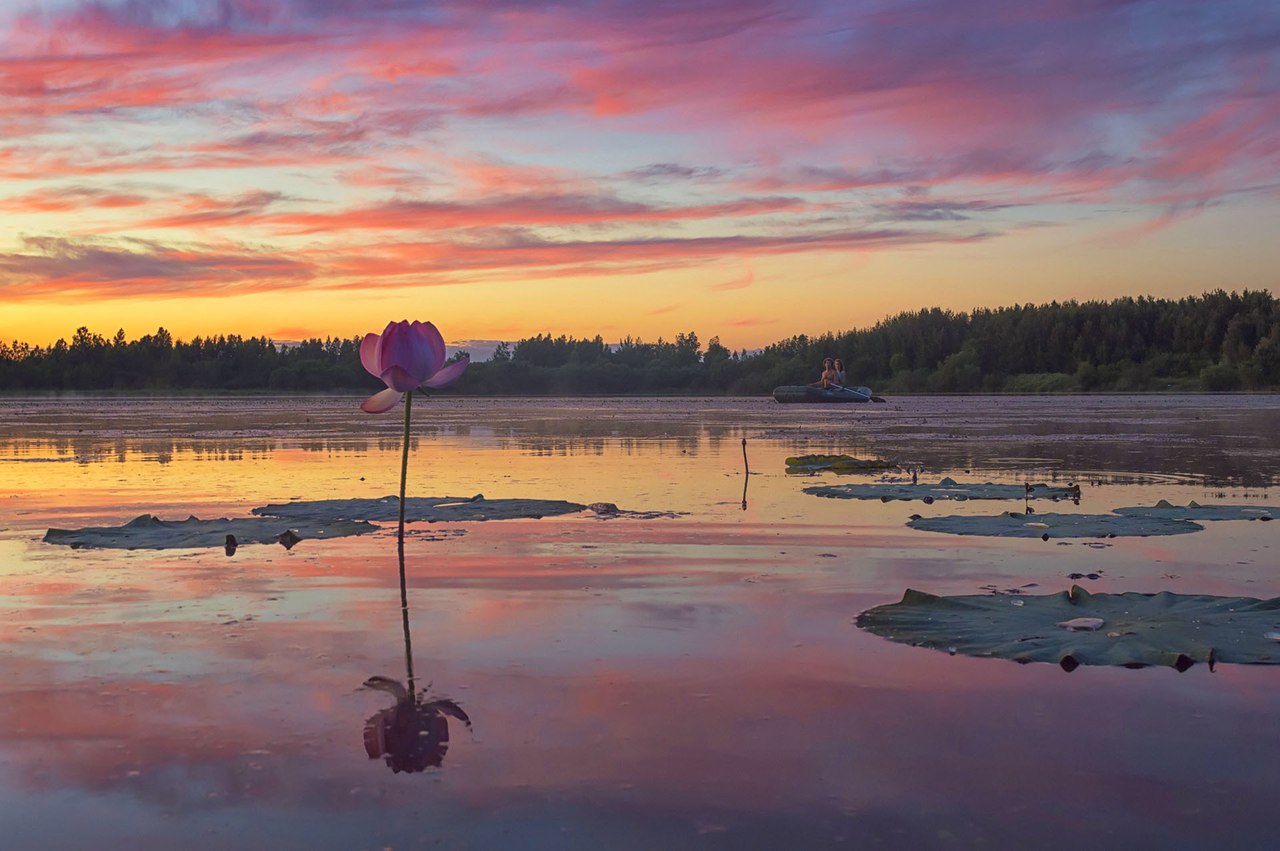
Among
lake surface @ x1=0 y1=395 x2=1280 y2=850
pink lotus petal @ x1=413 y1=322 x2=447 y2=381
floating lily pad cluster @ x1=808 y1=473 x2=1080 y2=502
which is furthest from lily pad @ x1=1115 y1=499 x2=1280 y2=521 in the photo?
pink lotus petal @ x1=413 y1=322 x2=447 y2=381

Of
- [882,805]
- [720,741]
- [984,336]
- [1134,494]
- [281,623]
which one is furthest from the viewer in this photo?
[984,336]

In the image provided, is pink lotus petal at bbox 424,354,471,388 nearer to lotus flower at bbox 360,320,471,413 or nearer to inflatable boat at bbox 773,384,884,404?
lotus flower at bbox 360,320,471,413

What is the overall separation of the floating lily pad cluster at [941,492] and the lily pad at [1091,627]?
Result: 491cm

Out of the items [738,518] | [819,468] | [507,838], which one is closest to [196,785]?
[507,838]

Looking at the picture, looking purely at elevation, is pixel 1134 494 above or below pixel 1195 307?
below

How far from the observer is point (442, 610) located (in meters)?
5.59

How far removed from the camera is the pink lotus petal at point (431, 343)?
7641mm

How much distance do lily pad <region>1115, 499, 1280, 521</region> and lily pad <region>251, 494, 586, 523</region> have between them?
13.8ft

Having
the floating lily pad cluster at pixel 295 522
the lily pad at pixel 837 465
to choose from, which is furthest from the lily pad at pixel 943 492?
the lily pad at pixel 837 465

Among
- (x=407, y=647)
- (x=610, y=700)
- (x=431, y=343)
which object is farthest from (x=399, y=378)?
(x=610, y=700)

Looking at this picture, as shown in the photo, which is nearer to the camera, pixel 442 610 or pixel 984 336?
pixel 442 610

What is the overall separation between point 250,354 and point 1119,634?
107 metres

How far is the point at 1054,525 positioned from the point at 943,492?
246 cm

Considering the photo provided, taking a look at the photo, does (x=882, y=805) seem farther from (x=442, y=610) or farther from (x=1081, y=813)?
(x=442, y=610)
